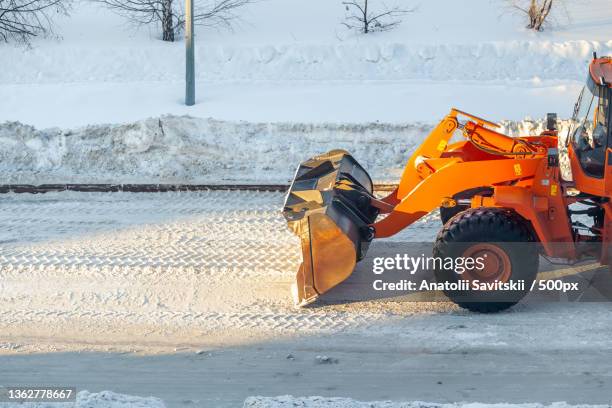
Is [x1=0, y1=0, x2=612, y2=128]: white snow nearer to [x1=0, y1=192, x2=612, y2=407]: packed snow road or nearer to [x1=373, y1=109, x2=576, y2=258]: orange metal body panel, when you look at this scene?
[x1=0, y1=192, x2=612, y2=407]: packed snow road

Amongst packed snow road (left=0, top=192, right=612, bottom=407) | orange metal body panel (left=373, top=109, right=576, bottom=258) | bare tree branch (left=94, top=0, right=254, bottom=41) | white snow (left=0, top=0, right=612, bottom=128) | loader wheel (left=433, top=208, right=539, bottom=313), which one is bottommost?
packed snow road (left=0, top=192, right=612, bottom=407)

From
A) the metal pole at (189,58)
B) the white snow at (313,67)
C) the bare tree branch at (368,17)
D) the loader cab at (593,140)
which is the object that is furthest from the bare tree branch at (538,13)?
the loader cab at (593,140)

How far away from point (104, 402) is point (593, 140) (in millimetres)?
4324

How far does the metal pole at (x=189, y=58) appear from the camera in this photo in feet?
45.2

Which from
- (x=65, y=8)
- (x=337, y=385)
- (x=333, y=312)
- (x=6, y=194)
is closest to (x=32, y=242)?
(x=6, y=194)

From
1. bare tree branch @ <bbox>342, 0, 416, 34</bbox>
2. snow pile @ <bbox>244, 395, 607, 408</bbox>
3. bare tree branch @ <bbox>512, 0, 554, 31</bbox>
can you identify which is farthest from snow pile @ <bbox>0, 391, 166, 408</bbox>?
bare tree branch @ <bbox>512, 0, 554, 31</bbox>

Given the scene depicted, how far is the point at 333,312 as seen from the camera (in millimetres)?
7504

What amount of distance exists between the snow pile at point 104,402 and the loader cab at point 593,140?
384cm

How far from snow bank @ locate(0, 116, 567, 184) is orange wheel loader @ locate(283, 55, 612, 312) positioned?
4091mm

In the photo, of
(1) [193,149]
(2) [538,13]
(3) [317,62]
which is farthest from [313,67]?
(2) [538,13]

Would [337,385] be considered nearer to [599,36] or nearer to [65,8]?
[599,36]

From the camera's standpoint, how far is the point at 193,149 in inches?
483

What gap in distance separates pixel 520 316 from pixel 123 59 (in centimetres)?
1042

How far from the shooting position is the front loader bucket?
7.27 meters
